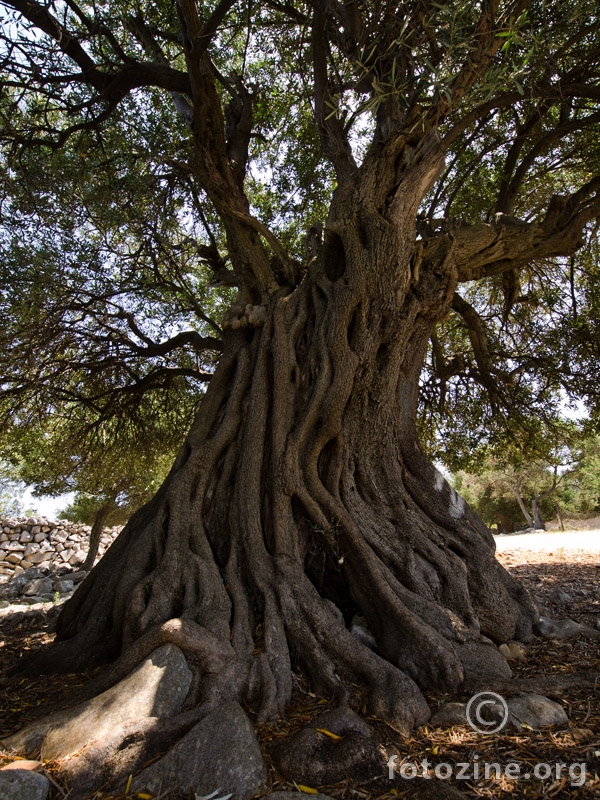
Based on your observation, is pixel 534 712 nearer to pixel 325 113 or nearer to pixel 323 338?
pixel 323 338

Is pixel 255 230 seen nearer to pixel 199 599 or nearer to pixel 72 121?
pixel 72 121

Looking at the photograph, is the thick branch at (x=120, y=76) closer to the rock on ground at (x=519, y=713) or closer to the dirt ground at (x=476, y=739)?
the dirt ground at (x=476, y=739)

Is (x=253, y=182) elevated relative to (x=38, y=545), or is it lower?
elevated

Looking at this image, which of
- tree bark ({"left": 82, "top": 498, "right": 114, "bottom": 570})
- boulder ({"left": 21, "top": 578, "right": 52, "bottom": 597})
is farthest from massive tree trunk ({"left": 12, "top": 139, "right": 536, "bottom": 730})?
tree bark ({"left": 82, "top": 498, "right": 114, "bottom": 570})

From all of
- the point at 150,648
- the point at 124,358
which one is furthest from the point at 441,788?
the point at 124,358

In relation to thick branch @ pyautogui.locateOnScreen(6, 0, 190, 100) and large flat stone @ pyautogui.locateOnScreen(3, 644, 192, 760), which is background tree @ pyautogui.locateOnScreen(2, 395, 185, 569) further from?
large flat stone @ pyautogui.locateOnScreen(3, 644, 192, 760)

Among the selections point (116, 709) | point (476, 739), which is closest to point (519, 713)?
point (476, 739)

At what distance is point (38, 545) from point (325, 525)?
18482mm

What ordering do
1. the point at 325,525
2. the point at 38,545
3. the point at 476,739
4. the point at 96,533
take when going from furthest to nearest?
the point at 38,545 < the point at 96,533 < the point at 325,525 < the point at 476,739

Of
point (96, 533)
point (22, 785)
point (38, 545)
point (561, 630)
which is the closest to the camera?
point (22, 785)

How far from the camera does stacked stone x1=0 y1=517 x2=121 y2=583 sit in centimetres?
1809

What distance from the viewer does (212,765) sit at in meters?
2.35

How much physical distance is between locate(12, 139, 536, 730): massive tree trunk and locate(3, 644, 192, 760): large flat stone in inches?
5.6

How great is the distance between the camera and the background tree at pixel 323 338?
137 inches
